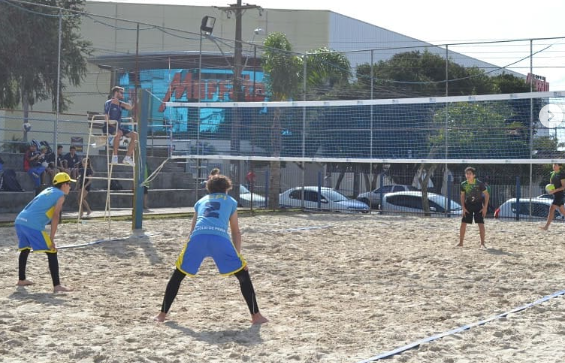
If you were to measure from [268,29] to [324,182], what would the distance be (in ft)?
77.0

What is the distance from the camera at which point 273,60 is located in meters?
23.1

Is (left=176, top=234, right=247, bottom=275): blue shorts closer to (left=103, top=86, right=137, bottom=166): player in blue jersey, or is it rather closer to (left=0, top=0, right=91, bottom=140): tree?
(left=103, top=86, right=137, bottom=166): player in blue jersey

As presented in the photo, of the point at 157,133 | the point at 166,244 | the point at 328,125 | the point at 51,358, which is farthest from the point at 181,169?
the point at 51,358

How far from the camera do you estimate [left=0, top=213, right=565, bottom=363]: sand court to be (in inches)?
235

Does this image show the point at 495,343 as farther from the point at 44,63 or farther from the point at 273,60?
the point at 44,63

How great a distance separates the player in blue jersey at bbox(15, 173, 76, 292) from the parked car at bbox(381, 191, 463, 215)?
14.5 meters

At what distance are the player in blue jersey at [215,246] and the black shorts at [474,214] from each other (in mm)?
6400

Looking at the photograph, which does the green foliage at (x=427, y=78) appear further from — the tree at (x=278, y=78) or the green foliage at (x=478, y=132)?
the green foliage at (x=478, y=132)

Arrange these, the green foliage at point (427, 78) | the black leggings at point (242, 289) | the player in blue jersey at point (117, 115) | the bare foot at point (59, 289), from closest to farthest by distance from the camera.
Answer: the black leggings at point (242, 289)
the bare foot at point (59, 289)
the player in blue jersey at point (117, 115)
the green foliage at point (427, 78)

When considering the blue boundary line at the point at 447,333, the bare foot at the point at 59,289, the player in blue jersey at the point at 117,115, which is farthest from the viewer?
the player in blue jersey at the point at 117,115

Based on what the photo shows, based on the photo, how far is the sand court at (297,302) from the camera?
597 centimetres

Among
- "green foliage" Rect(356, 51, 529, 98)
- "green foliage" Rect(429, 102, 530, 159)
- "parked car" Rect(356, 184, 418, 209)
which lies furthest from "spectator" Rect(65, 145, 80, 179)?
"green foliage" Rect(356, 51, 529, 98)

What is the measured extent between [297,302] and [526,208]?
13.5 meters

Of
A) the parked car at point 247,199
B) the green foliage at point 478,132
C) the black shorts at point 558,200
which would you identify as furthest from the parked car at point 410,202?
the black shorts at point 558,200
